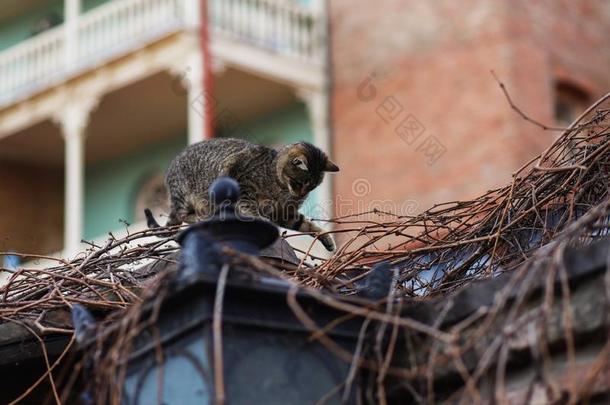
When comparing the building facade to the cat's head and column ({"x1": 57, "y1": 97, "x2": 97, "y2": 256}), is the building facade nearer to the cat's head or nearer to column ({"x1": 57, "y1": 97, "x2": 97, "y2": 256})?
column ({"x1": 57, "y1": 97, "x2": 97, "y2": 256})

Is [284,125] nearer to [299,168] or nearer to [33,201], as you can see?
[33,201]

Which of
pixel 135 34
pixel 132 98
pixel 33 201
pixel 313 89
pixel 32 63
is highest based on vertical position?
pixel 32 63

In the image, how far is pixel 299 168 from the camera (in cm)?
805

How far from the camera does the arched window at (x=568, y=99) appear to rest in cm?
2016

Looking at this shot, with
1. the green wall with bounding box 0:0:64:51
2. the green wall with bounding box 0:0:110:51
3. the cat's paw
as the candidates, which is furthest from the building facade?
the cat's paw

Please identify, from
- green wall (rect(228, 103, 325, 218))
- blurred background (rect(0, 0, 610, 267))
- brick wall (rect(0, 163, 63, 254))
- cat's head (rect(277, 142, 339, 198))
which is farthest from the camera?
brick wall (rect(0, 163, 63, 254))

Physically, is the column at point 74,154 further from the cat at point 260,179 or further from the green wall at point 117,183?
the cat at point 260,179

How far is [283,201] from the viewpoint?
8.05 m

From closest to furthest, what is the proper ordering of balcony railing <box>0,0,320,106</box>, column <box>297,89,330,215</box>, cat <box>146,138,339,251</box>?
1. cat <box>146,138,339,251</box>
2. balcony railing <box>0,0,320,106</box>
3. column <box>297,89,330,215</box>

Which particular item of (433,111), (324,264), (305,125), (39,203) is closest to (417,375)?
(324,264)

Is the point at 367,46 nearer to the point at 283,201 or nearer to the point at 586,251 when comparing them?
the point at 283,201

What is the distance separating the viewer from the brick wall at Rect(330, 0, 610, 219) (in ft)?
62.4

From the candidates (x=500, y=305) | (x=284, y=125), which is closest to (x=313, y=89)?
(x=284, y=125)

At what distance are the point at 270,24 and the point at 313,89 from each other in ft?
3.99
